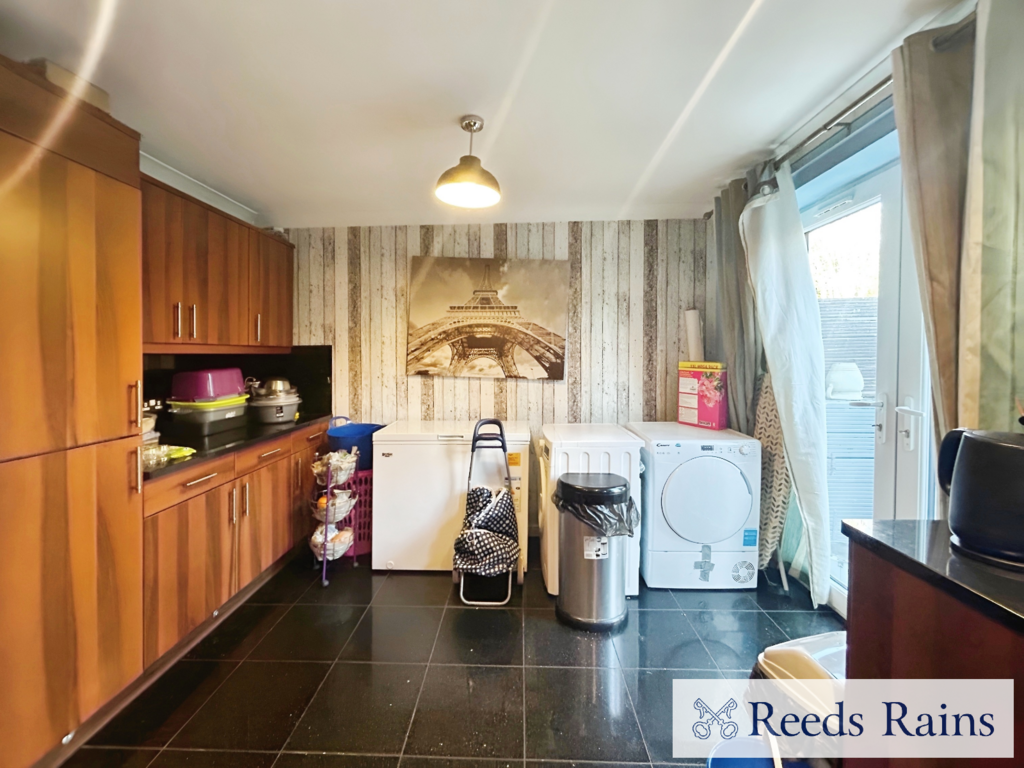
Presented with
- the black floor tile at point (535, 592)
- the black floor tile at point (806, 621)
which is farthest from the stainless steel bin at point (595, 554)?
the black floor tile at point (806, 621)

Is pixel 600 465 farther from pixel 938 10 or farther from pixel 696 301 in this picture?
pixel 938 10

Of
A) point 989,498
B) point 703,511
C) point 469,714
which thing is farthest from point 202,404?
point 989,498

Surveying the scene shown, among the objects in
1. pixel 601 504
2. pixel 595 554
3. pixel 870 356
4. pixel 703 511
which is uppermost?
pixel 870 356

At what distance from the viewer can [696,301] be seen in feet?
9.53

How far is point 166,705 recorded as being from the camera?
1535mm

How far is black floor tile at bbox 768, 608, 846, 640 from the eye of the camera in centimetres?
195

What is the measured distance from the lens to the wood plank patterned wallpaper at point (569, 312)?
291cm

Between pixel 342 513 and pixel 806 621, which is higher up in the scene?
pixel 342 513

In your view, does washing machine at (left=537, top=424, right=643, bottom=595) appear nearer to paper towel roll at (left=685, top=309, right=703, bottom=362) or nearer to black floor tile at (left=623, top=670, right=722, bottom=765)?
black floor tile at (left=623, top=670, right=722, bottom=765)

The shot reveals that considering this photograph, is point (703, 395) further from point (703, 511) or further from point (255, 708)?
point (255, 708)

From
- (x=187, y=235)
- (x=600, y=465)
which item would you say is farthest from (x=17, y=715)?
(x=600, y=465)

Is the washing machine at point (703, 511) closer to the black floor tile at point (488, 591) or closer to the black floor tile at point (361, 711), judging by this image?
the black floor tile at point (488, 591)

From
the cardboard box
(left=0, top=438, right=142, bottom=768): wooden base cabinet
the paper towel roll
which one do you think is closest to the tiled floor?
(left=0, top=438, right=142, bottom=768): wooden base cabinet

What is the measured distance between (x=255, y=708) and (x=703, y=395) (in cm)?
263
